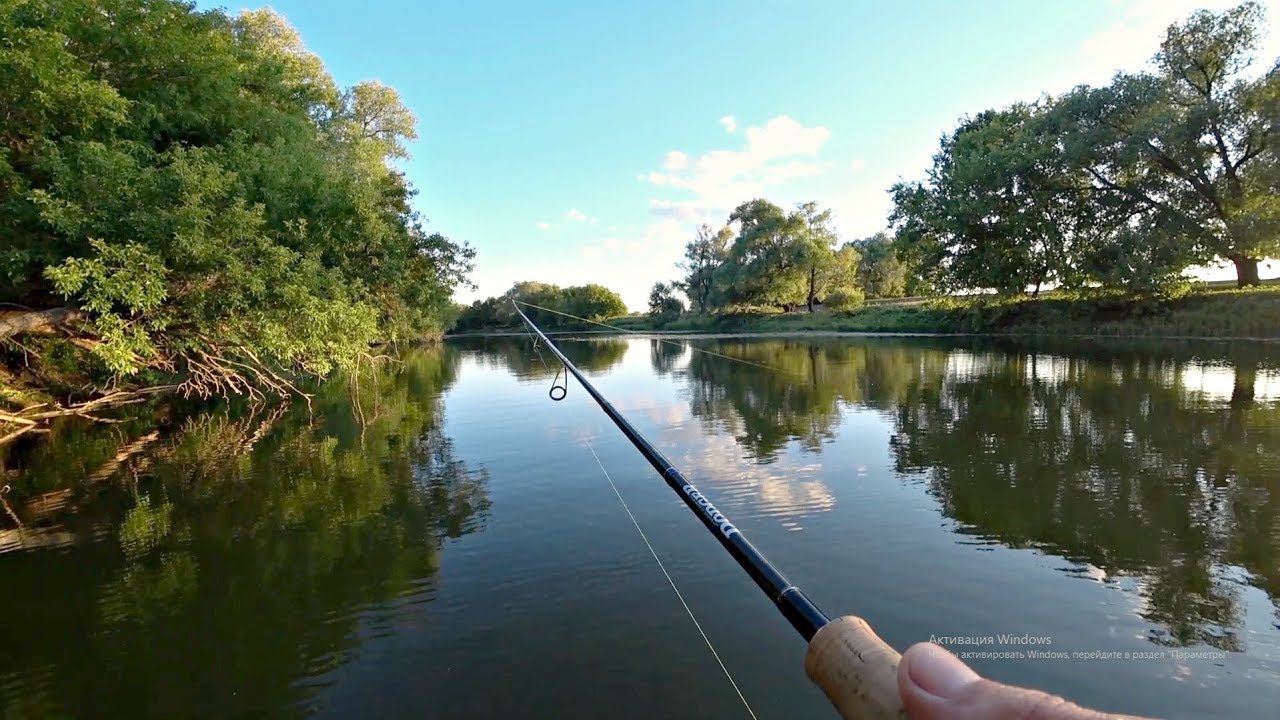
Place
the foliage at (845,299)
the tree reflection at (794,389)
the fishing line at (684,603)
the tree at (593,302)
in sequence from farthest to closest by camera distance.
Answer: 1. the tree at (593,302)
2. the foliage at (845,299)
3. the tree reflection at (794,389)
4. the fishing line at (684,603)

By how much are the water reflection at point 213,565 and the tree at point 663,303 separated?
278 ft

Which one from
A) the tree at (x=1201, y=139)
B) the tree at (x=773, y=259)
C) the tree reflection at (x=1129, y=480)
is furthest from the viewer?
the tree at (x=773, y=259)

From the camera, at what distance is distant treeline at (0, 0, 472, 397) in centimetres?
1302

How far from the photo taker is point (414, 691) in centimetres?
570

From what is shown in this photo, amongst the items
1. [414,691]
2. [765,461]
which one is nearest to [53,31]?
[414,691]

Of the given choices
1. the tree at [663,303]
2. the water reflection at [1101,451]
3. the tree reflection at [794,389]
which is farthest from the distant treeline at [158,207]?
the tree at [663,303]

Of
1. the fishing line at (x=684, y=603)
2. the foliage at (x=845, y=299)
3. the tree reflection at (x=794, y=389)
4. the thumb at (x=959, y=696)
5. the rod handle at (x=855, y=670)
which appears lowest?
the fishing line at (x=684, y=603)

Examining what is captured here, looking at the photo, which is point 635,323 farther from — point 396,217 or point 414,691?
point 414,691

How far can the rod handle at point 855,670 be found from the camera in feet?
5.12

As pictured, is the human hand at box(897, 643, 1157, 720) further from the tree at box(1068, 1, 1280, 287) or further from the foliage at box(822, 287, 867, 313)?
the foliage at box(822, 287, 867, 313)

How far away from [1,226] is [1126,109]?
48518mm

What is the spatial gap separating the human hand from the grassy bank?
42281mm

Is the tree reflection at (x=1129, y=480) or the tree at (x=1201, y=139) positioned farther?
the tree at (x=1201, y=139)

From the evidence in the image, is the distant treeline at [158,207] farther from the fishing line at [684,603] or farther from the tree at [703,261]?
the tree at [703,261]
